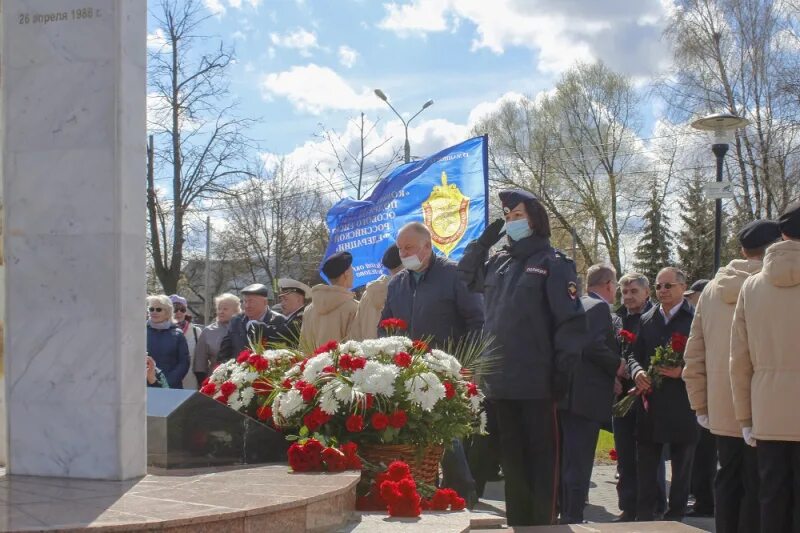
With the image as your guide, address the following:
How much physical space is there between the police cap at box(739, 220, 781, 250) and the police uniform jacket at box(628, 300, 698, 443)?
1.85 metres

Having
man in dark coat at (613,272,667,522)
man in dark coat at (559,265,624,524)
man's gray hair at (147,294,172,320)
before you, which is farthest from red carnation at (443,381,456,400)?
man's gray hair at (147,294,172,320)

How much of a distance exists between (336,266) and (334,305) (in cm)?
30

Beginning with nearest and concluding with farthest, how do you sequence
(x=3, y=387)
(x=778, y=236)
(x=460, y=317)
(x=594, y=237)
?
(x=3, y=387) < (x=778, y=236) < (x=460, y=317) < (x=594, y=237)

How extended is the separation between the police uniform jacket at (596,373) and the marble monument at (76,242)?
136 inches

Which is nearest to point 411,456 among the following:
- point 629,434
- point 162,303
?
point 629,434

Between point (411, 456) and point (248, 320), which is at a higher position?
point (248, 320)

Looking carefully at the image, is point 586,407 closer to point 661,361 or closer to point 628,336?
point 661,361

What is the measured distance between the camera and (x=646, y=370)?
765 centimetres

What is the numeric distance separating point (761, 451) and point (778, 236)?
1385mm

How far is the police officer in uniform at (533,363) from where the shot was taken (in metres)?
5.46

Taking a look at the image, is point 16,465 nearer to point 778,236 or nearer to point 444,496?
point 444,496

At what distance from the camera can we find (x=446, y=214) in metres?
10.1

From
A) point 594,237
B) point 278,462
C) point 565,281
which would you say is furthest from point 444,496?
point 594,237

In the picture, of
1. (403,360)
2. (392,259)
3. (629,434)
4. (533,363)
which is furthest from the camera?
(629,434)
